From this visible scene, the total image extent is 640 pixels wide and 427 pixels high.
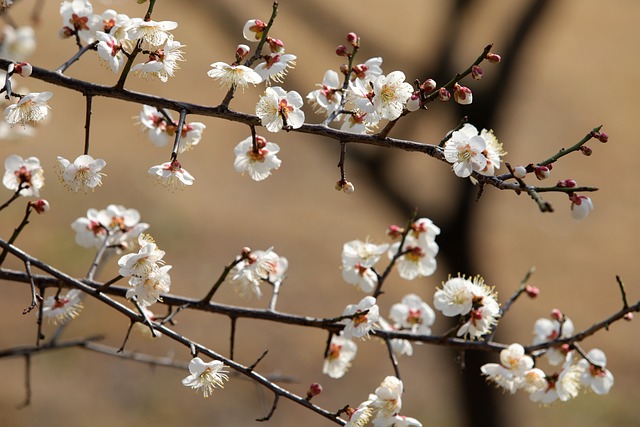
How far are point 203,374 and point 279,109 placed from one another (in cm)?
38

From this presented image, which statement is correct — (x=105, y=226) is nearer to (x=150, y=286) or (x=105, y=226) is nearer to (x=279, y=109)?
(x=150, y=286)

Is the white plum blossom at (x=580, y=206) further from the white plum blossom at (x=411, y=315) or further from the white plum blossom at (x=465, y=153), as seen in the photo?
the white plum blossom at (x=411, y=315)

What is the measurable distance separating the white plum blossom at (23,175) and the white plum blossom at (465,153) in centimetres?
69

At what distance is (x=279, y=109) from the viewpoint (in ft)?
3.34

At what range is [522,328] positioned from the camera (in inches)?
193

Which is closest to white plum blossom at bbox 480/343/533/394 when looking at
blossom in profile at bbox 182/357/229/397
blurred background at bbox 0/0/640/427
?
blossom in profile at bbox 182/357/229/397

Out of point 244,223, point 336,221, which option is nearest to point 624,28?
point 336,221

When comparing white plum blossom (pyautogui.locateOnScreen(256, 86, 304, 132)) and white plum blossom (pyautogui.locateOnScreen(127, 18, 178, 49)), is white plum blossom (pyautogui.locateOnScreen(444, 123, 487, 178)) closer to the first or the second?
white plum blossom (pyautogui.locateOnScreen(256, 86, 304, 132))

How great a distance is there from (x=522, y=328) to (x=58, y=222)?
10.0ft

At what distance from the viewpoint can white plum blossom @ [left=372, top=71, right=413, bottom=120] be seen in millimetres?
1030

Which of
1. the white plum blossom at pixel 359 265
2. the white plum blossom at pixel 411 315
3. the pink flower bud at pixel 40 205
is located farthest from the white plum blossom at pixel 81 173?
the white plum blossom at pixel 411 315

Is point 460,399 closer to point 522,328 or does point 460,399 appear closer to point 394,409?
point 394,409

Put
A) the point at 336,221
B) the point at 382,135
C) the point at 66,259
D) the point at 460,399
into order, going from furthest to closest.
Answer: the point at 336,221 → the point at 66,259 → the point at 460,399 → the point at 382,135

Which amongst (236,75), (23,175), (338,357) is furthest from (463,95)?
(23,175)
